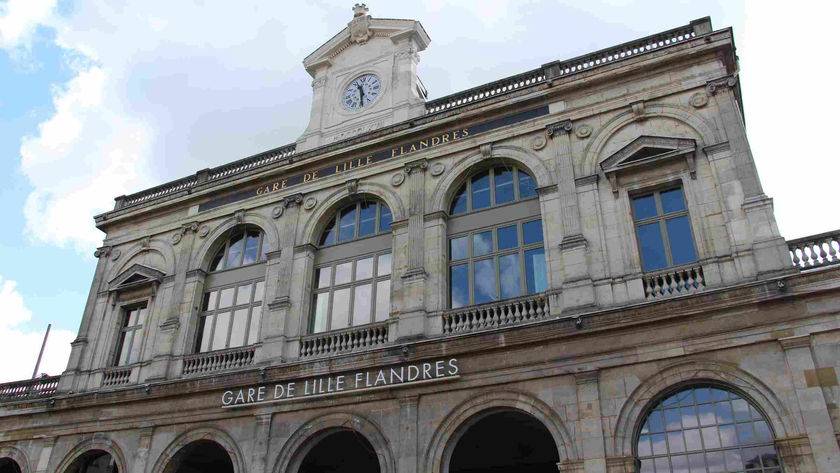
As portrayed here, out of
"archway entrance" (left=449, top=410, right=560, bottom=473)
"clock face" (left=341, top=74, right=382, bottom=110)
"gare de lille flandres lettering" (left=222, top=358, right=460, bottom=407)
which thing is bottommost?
"archway entrance" (left=449, top=410, right=560, bottom=473)

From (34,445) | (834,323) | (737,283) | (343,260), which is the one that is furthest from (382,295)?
(34,445)

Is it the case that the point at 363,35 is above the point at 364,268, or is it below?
above

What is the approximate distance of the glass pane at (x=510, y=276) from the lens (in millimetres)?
17594

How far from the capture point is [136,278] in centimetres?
2372

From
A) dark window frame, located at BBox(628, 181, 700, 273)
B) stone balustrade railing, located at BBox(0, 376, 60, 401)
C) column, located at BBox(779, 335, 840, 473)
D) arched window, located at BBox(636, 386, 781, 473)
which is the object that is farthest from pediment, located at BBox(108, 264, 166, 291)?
column, located at BBox(779, 335, 840, 473)

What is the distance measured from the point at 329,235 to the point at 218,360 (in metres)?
5.11

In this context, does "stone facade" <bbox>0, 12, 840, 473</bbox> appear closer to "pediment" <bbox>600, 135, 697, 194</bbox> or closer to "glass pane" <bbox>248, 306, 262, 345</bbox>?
"pediment" <bbox>600, 135, 697, 194</bbox>

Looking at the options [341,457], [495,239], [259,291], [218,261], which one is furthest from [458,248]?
[218,261]

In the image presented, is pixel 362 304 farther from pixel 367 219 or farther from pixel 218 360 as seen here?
pixel 218 360

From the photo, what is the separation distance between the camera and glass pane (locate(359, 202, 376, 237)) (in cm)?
2097

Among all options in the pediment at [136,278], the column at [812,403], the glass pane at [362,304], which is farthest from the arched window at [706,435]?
the pediment at [136,278]

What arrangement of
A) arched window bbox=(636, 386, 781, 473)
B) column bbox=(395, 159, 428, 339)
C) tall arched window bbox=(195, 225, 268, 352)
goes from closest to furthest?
arched window bbox=(636, 386, 781, 473) → column bbox=(395, 159, 428, 339) → tall arched window bbox=(195, 225, 268, 352)

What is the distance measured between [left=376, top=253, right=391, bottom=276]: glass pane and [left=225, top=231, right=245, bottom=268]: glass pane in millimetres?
5577

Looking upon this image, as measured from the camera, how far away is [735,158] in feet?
52.2
